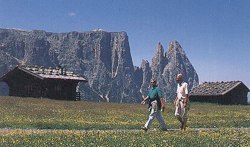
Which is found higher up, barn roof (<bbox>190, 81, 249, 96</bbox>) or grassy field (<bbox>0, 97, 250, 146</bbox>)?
barn roof (<bbox>190, 81, 249, 96</bbox>)

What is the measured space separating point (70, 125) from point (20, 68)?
150 feet

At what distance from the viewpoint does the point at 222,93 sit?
82.6m

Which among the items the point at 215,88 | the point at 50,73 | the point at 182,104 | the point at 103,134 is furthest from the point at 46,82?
the point at 103,134

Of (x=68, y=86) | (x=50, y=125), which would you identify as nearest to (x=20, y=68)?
(x=68, y=86)

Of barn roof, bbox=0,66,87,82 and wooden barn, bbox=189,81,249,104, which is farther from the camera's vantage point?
wooden barn, bbox=189,81,249,104

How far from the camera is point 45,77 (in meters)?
62.3

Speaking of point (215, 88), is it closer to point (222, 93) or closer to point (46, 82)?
point (222, 93)

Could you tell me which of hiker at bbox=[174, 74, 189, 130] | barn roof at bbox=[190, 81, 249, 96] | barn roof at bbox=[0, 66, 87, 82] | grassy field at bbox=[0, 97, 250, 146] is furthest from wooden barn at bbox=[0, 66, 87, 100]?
hiker at bbox=[174, 74, 189, 130]

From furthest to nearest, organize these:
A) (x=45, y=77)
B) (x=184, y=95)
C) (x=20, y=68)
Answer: (x=20, y=68), (x=45, y=77), (x=184, y=95)

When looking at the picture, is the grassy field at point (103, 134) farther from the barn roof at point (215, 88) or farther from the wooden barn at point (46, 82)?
the barn roof at point (215, 88)

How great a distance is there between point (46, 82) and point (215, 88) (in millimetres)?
36103

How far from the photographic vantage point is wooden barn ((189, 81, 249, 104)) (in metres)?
85.1

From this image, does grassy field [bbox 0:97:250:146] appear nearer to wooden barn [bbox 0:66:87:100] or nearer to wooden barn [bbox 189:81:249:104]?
wooden barn [bbox 0:66:87:100]

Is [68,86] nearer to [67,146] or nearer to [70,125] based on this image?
[70,125]
